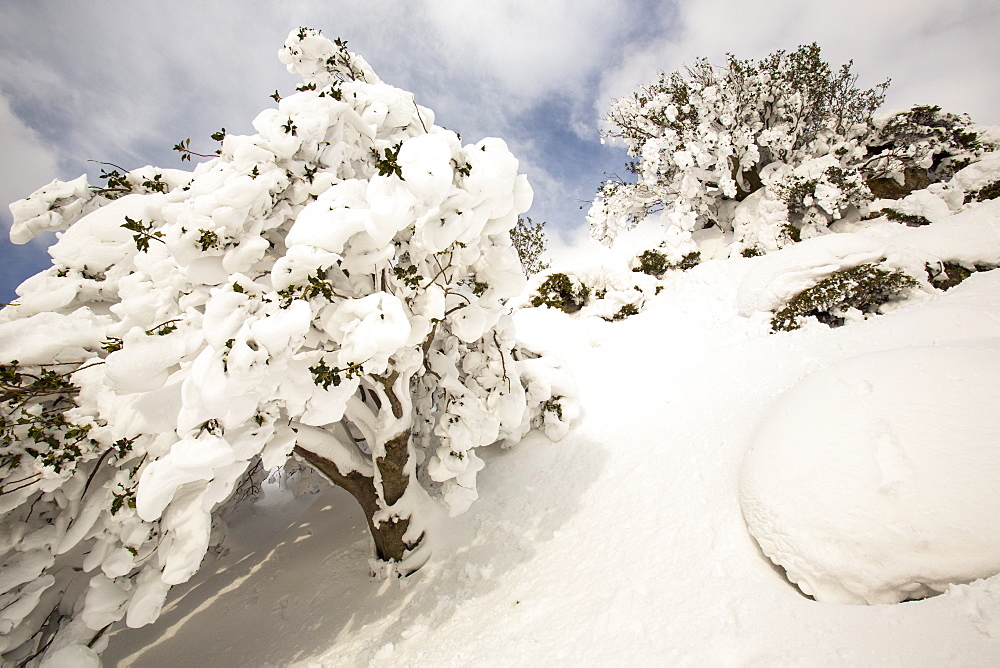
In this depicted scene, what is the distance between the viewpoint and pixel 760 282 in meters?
8.05

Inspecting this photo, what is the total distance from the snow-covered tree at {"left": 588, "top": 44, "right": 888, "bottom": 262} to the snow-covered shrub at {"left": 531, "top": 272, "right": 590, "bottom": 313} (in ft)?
11.3

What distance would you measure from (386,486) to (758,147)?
18.0 m

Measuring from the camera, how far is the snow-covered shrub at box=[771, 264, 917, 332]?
652cm

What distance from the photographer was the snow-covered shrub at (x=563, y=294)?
13477 millimetres

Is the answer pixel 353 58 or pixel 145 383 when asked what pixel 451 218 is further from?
pixel 353 58

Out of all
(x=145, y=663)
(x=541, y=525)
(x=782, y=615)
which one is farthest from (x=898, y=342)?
(x=145, y=663)

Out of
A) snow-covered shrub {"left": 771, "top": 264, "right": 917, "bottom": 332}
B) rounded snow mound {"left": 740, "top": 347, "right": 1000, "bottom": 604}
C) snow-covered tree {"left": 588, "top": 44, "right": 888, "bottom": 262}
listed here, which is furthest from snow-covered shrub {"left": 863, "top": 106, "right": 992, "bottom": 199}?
rounded snow mound {"left": 740, "top": 347, "right": 1000, "bottom": 604}

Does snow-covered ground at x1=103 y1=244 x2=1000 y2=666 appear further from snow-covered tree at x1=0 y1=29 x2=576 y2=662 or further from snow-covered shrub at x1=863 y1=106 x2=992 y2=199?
A: snow-covered shrub at x1=863 y1=106 x2=992 y2=199

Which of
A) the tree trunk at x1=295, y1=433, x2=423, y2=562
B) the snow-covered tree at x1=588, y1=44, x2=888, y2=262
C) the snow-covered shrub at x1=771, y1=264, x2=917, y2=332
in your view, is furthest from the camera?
the snow-covered tree at x1=588, y1=44, x2=888, y2=262

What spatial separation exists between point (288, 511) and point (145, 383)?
6870 millimetres

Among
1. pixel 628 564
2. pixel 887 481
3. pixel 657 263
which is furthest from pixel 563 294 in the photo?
pixel 887 481

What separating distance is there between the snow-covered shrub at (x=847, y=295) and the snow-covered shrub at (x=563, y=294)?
6.77m

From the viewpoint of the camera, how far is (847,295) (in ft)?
22.1

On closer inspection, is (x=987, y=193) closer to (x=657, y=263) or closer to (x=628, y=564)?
(x=657, y=263)
